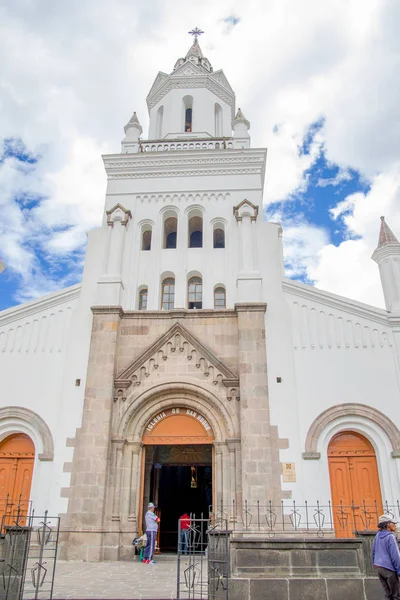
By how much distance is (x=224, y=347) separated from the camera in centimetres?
1825

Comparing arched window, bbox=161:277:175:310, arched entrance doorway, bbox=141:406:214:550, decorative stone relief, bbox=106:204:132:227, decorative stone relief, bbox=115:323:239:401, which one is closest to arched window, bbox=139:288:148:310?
arched window, bbox=161:277:175:310

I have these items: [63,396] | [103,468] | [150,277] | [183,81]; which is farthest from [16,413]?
[183,81]

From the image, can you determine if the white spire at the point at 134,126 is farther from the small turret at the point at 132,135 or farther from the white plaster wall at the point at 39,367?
the white plaster wall at the point at 39,367

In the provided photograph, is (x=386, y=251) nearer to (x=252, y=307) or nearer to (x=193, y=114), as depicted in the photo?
(x=252, y=307)

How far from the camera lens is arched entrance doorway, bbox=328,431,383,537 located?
16.1 m

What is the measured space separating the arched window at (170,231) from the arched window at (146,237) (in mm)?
820

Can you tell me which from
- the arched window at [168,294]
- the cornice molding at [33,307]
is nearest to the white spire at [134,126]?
the arched window at [168,294]

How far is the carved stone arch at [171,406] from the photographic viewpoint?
1708 centimetres

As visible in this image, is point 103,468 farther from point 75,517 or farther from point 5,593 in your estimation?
point 5,593

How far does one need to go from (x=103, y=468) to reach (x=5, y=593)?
7.53 m

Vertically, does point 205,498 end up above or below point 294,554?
above

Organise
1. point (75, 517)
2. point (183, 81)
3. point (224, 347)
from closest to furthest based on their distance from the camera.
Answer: point (75, 517)
point (224, 347)
point (183, 81)

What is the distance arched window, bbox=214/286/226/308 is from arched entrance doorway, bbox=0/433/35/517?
8596mm

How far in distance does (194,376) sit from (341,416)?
5203mm
